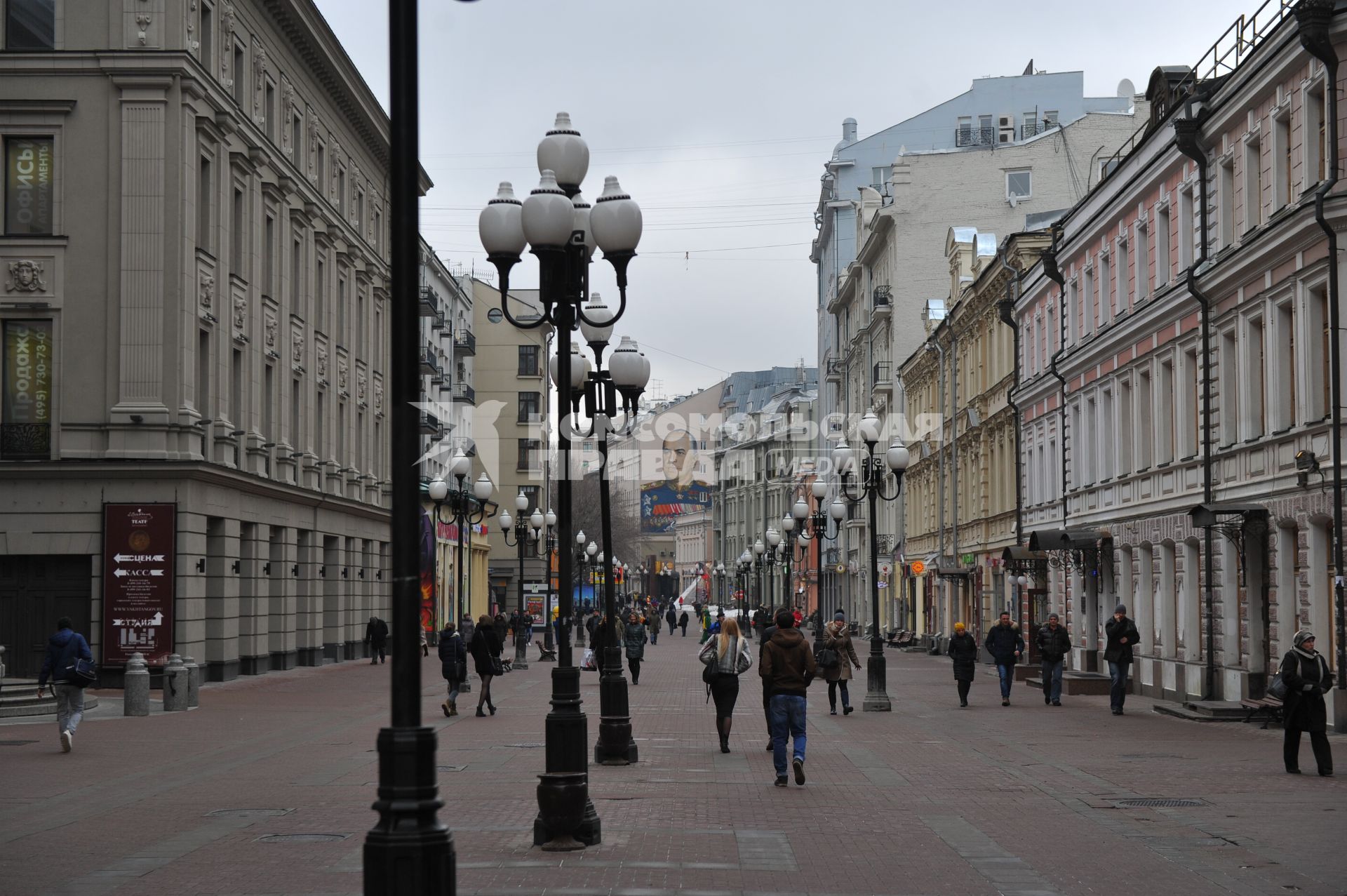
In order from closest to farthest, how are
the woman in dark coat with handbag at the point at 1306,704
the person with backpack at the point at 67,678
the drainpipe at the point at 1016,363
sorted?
the woman in dark coat with handbag at the point at 1306,704 < the person with backpack at the point at 67,678 < the drainpipe at the point at 1016,363

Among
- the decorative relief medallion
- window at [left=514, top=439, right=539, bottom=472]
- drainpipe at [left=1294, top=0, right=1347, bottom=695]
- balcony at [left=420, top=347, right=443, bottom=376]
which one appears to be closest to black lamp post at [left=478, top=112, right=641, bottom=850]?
drainpipe at [left=1294, top=0, right=1347, bottom=695]

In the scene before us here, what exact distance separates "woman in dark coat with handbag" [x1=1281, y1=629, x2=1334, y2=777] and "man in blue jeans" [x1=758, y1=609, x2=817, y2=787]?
15.4 ft

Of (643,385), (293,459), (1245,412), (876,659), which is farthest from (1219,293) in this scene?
(293,459)

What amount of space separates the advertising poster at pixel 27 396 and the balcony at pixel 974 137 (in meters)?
51.8

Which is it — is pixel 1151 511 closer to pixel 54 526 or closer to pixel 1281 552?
pixel 1281 552

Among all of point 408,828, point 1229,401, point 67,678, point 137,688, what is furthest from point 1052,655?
point 408,828

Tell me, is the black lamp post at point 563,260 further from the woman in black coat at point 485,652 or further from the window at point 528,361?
the window at point 528,361

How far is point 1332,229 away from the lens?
70.6 feet

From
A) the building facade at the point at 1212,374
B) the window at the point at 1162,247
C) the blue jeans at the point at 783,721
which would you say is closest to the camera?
the blue jeans at the point at 783,721

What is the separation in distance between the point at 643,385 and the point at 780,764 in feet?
14.5

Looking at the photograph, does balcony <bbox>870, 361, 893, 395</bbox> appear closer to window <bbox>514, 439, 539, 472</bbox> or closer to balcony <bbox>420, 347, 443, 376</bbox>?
balcony <bbox>420, 347, 443, 376</bbox>

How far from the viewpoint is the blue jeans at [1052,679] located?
28562mm

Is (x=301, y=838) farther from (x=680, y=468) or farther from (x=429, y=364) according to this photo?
(x=680, y=468)

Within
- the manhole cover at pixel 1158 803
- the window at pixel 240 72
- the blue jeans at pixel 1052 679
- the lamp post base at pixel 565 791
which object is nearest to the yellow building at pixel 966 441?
the blue jeans at pixel 1052 679
